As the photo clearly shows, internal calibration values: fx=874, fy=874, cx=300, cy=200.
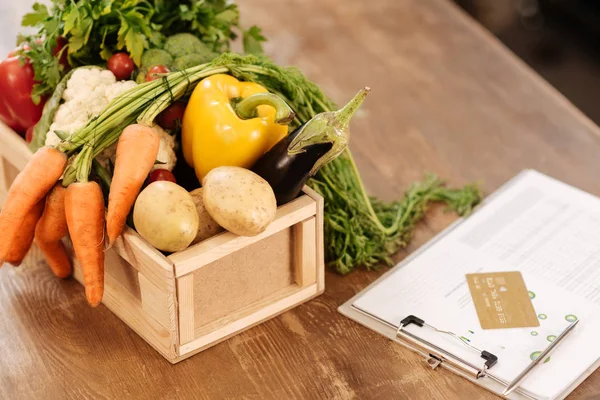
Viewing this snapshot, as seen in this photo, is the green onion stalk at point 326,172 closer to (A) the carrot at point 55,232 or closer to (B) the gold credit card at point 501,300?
(A) the carrot at point 55,232

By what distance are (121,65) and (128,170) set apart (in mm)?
312

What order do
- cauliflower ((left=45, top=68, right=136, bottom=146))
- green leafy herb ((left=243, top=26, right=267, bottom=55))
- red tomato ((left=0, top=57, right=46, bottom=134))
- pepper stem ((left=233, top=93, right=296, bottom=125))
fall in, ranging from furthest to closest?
green leafy herb ((left=243, top=26, right=267, bottom=55))
red tomato ((left=0, top=57, right=46, bottom=134))
cauliflower ((left=45, top=68, right=136, bottom=146))
pepper stem ((left=233, top=93, right=296, bottom=125))

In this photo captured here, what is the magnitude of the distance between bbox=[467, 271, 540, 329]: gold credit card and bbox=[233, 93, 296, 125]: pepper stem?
0.40 meters

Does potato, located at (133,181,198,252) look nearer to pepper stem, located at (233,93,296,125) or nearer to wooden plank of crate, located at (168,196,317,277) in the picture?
wooden plank of crate, located at (168,196,317,277)

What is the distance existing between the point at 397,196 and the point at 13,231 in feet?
2.26

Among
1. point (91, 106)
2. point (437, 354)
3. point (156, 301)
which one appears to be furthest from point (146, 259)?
point (437, 354)

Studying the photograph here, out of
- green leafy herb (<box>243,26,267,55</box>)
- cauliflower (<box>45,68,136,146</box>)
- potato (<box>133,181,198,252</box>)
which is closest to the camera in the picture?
potato (<box>133,181,198,252</box>)

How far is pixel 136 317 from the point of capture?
131 centimetres

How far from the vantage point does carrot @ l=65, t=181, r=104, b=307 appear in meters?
Result: 1.22

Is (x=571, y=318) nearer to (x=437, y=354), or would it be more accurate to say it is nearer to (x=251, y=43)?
(x=437, y=354)

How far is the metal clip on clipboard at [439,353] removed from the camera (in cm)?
123

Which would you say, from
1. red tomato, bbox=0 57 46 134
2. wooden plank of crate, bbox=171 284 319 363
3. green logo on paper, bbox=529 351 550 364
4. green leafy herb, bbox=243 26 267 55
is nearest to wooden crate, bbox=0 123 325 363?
wooden plank of crate, bbox=171 284 319 363

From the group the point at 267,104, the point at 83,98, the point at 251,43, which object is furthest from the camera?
the point at 251,43

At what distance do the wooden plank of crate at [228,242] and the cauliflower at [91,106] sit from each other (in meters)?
0.20
